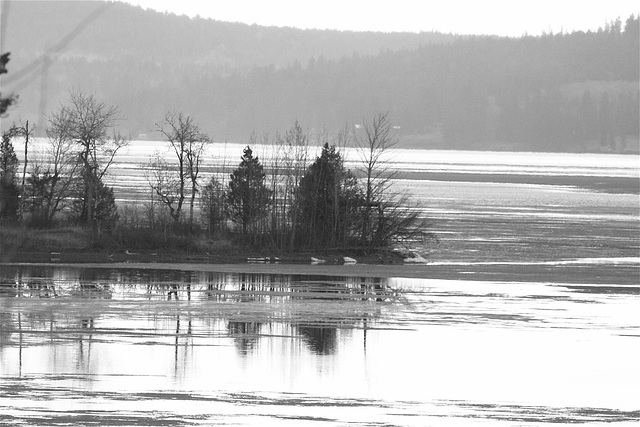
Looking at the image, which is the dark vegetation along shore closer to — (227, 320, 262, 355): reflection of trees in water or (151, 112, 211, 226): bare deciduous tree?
(151, 112, 211, 226): bare deciduous tree

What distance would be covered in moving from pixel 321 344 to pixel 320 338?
67 centimetres

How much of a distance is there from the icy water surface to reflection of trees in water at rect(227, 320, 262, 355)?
0.04 meters

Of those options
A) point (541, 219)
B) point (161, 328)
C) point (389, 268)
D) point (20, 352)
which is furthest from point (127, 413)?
point (541, 219)

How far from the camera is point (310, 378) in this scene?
58.3ft

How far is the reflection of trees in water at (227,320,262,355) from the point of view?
67.4ft

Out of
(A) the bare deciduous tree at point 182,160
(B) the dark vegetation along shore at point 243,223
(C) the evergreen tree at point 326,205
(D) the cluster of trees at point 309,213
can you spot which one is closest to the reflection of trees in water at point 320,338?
(B) the dark vegetation along shore at point 243,223

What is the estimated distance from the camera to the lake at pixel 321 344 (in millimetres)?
15227

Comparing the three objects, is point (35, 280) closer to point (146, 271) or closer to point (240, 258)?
point (146, 271)

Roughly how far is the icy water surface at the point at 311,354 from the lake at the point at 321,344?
6cm

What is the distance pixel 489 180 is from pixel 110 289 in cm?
9840

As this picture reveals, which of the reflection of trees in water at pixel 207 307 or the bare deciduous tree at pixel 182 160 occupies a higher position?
the bare deciduous tree at pixel 182 160

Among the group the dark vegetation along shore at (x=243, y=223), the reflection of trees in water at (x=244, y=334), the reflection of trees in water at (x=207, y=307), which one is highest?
the dark vegetation along shore at (x=243, y=223)

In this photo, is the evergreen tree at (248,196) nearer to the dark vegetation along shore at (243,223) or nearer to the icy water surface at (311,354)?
the dark vegetation along shore at (243,223)

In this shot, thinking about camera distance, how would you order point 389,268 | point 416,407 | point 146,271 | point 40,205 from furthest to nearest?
point 40,205 → point 389,268 → point 146,271 → point 416,407
